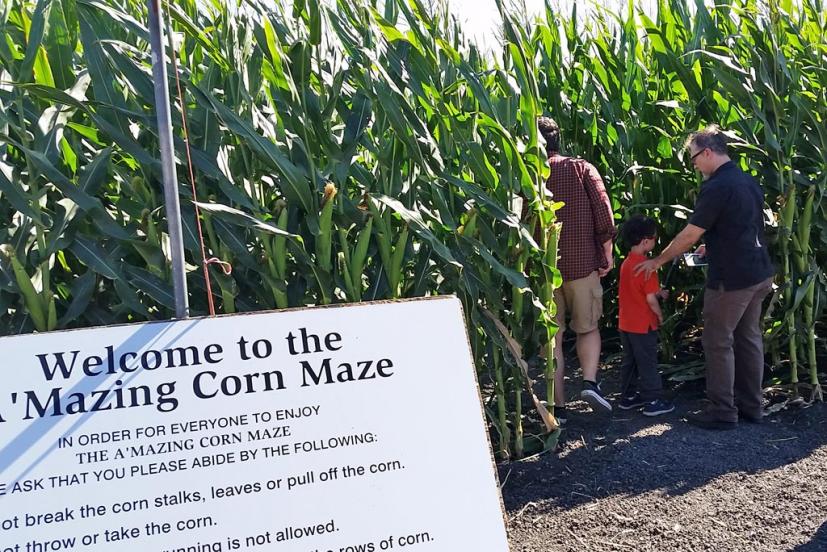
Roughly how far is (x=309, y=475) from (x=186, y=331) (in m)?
0.43

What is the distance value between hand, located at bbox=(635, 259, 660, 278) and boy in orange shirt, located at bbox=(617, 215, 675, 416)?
0.05m

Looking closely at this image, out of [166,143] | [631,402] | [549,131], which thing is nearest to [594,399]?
[631,402]

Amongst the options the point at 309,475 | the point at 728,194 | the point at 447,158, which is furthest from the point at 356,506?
the point at 728,194

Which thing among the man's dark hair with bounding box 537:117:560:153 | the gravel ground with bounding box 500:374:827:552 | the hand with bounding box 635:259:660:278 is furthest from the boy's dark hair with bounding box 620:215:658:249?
the gravel ground with bounding box 500:374:827:552

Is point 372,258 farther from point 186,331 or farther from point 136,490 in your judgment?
point 136,490

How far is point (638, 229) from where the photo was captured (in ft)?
14.5

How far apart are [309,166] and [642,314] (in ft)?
7.55

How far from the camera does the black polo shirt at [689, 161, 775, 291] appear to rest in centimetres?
393

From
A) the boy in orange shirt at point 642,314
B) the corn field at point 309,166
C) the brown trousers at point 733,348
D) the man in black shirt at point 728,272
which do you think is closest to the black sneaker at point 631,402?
the boy in orange shirt at point 642,314

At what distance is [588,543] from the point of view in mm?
3096

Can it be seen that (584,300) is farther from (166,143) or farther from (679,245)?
(166,143)

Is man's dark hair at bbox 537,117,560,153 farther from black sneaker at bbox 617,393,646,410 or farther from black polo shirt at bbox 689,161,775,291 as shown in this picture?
black sneaker at bbox 617,393,646,410

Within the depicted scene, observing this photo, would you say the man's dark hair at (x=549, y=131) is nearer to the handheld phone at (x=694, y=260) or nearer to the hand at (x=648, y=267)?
the hand at (x=648, y=267)

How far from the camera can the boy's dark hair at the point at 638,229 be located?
4.43 m
